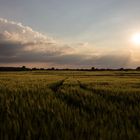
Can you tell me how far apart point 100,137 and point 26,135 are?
1.00m

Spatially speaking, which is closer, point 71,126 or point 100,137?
point 100,137

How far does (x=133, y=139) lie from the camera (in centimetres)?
371

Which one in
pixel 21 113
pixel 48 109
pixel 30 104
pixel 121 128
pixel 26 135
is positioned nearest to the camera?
pixel 26 135

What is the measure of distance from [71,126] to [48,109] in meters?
1.38

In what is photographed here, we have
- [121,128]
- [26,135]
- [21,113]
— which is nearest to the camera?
[26,135]

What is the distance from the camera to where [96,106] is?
22.0 ft

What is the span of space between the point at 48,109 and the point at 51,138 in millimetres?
1905

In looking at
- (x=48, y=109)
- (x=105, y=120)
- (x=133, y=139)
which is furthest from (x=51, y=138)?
(x=48, y=109)

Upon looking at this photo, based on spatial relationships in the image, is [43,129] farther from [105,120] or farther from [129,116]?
[129,116]

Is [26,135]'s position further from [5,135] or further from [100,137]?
[100,137]

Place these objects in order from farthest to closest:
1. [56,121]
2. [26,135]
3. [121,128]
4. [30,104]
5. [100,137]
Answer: [30,104]
[56,121]
[121,128]
[26,135]
[100,137]

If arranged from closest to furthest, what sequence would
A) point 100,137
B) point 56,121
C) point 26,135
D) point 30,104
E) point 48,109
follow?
point 100,137 < point 26,135 < point 56,121 < point 48,109 < point 30,104

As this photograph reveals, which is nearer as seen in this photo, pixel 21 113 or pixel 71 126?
pixel 71 126

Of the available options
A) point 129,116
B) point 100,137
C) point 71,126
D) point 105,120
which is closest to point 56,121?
point 71,126
